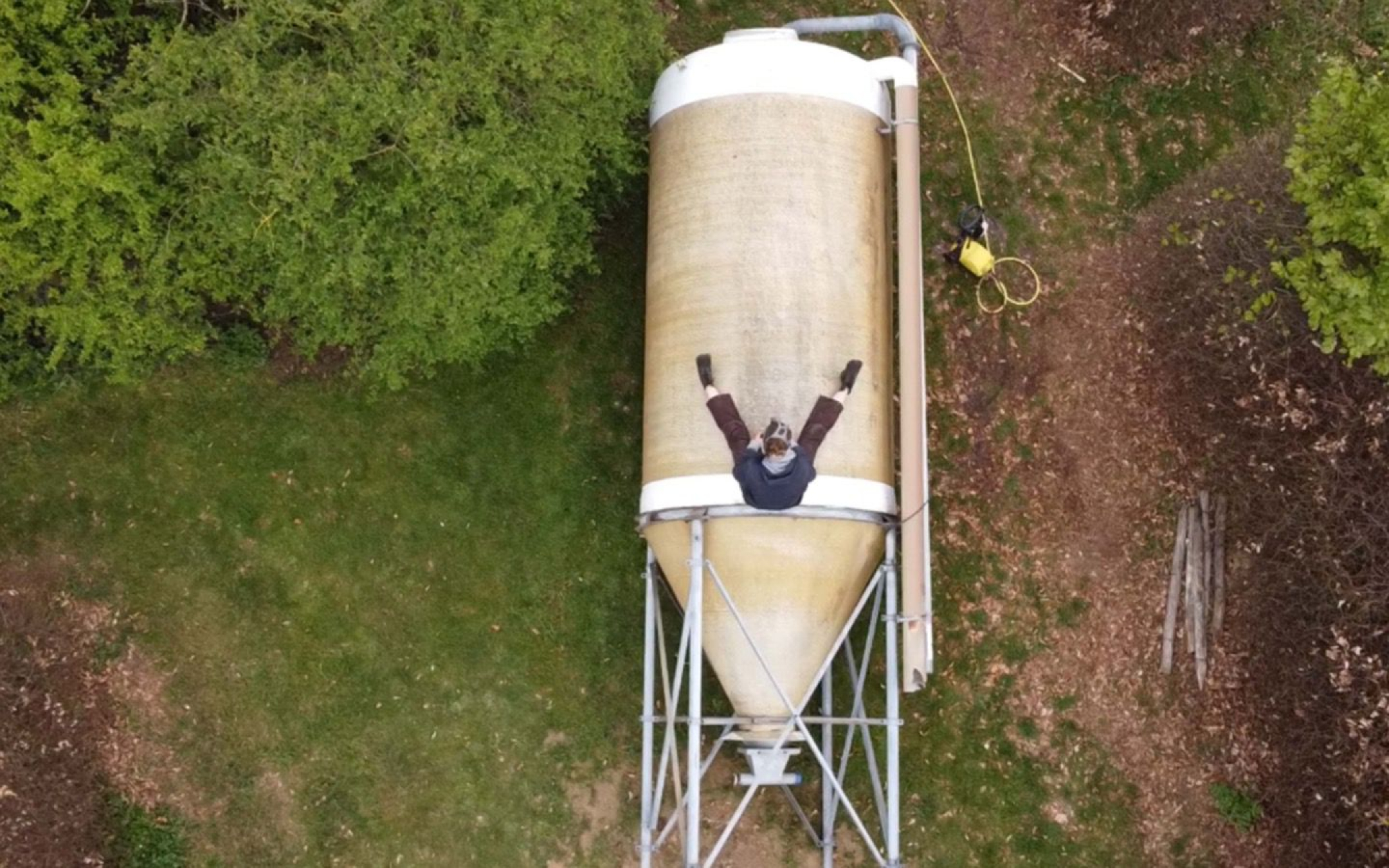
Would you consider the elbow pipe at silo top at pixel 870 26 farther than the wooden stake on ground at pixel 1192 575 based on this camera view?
No

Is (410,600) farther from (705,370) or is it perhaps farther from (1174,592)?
(1174,592)

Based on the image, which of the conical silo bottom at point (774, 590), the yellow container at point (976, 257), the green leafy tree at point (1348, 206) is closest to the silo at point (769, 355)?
the conical silo bottom at point (774, 590)

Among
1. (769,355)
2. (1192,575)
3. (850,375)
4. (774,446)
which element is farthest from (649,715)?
(1192,575)

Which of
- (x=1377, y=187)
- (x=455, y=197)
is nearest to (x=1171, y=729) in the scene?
(x=1377, y=187)

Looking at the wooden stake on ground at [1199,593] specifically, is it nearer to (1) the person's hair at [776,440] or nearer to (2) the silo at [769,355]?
(2) the silo at [769,355]

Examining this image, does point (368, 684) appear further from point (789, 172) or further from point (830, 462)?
point (789, 172)

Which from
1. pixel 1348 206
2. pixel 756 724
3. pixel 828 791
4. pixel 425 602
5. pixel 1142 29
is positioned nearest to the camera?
pixel 1348 206
